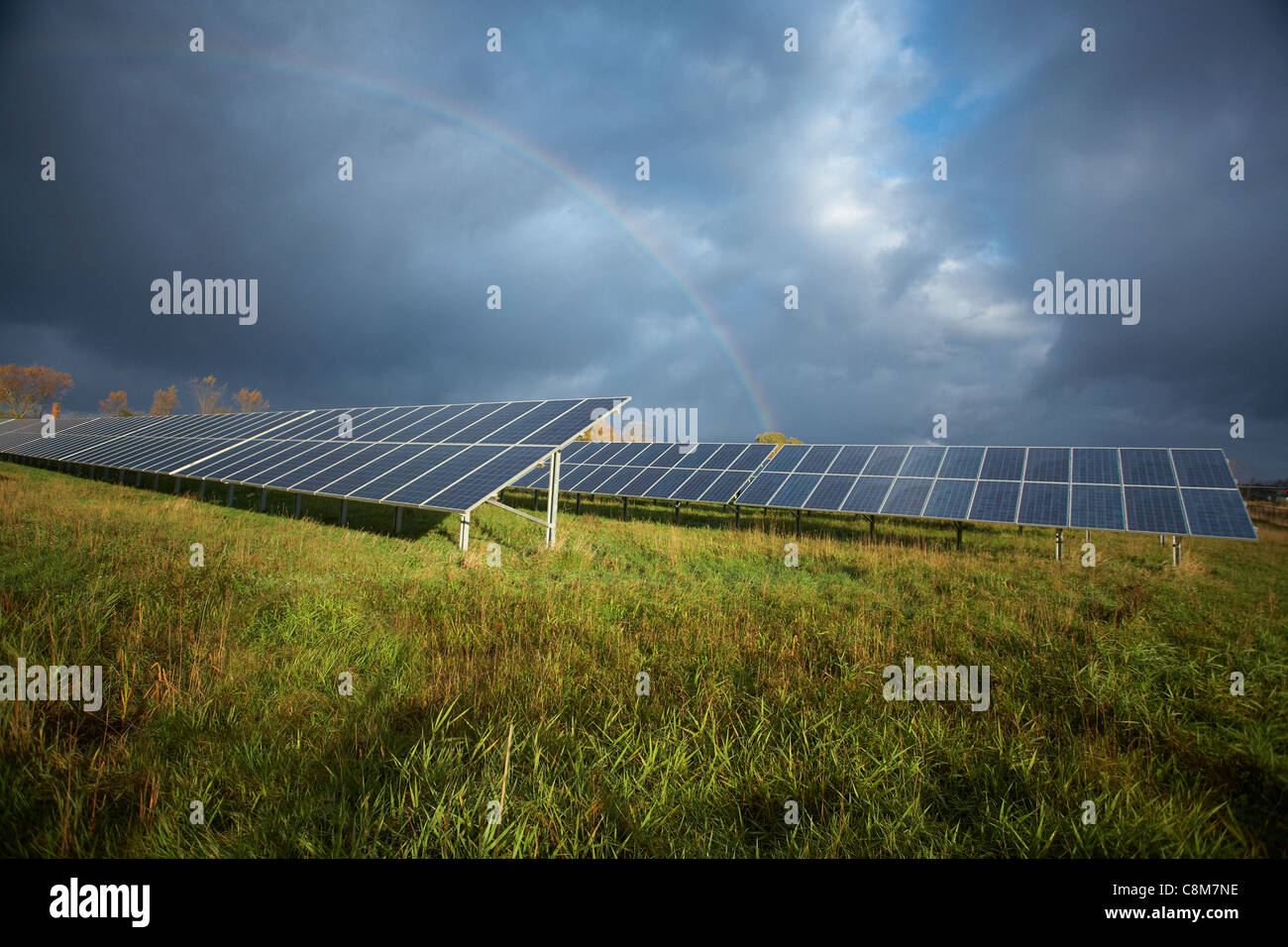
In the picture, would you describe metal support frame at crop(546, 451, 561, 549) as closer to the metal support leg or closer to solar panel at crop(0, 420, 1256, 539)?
the metal support leg

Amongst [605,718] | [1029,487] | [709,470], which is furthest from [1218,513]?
[605,718]

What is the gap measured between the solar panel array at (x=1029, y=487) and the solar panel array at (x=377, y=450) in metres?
8.82

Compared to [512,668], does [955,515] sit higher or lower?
higher

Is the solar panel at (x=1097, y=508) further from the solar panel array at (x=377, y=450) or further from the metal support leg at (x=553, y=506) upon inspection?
the metal support leg at (x=553, y=506)

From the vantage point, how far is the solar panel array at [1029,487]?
14.0m

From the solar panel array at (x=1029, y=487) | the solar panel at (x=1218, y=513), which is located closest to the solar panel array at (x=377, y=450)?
the solar panel array at (x=1029, y=487)

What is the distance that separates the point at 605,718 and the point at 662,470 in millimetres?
20283

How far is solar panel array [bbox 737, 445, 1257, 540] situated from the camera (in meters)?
14.0

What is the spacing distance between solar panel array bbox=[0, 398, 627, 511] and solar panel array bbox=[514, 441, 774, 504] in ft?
12.1

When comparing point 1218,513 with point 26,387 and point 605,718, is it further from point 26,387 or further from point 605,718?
point 26,387

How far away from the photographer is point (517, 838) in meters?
2.55
